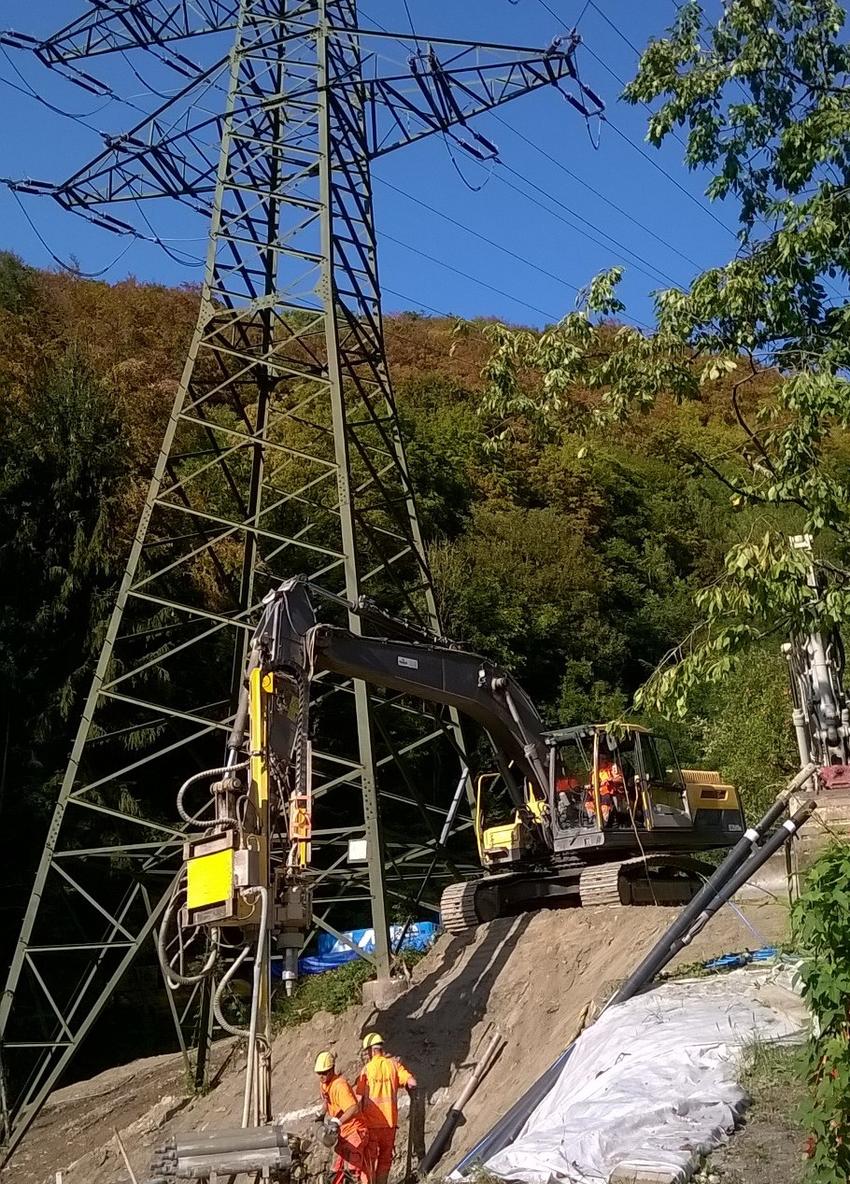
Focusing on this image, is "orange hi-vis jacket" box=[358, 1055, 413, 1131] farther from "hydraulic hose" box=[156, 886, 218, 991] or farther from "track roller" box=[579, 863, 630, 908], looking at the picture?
"track roller" box=[579, 863, 630, 908]

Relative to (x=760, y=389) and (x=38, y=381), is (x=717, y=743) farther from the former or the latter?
(x=760, y=389)

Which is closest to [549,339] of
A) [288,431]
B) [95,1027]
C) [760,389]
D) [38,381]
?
[95,1027]

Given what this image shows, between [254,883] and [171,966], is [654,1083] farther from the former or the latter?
[171,966]

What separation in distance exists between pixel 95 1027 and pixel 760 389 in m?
43.8

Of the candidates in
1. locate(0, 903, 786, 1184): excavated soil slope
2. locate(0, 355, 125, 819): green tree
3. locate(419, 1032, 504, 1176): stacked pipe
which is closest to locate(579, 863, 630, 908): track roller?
locate(0, 903, 786, 1184): excavated soil slope

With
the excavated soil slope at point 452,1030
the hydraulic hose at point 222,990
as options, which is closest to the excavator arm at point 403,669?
the hydraulic hose at point 222,990

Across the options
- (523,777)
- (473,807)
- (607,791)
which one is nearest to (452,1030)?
(607,791)

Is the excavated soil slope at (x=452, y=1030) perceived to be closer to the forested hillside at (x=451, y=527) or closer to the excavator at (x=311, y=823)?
the excavator at (x=311, y=823)

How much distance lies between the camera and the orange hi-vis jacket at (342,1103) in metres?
10.2

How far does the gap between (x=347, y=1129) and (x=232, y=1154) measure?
2116mm

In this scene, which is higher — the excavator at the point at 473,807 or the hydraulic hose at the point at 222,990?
the excavator at the point at 473,807

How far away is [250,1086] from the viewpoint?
910cm

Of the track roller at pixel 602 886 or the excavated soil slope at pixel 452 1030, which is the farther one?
the track roller at pixel 602 886

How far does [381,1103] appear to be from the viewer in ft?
34.6
